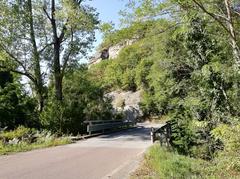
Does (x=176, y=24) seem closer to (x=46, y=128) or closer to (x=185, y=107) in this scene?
(x=185, y=107)

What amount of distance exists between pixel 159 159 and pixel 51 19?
19658 millimetres

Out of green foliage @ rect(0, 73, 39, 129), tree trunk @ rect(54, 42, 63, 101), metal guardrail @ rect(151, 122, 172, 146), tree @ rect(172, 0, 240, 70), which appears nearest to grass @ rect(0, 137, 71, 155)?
metal guardrail @ rect(151, 122, 172, 146)

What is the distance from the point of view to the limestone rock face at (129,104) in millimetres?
Result: 56125

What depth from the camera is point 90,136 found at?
22859mm

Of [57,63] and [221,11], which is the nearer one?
[221,11]

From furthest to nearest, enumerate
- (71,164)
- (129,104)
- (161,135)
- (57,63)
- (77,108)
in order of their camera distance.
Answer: (129,104) < (57,63) < (77,108) < (161,135) < (71,164)

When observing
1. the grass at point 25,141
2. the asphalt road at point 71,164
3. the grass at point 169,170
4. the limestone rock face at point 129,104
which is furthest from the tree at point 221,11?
the limestone rock face at point 129,104

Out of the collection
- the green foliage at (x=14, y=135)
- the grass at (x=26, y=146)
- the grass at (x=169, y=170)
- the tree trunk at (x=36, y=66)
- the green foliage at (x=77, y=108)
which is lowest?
the grass at (x=169, y=170)

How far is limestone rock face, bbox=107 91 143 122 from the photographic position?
5612cm

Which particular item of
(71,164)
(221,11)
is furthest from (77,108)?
(221,11)

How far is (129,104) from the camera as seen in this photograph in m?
59.1

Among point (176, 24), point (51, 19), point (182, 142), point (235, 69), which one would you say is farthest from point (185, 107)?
point (51, 19)

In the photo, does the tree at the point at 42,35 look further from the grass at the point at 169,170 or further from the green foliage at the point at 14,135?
the grass at the point at 169,170

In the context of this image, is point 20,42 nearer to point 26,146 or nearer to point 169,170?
point 26,146
